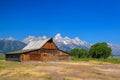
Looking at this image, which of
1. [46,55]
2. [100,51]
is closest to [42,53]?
[46,55]

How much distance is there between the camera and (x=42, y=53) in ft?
294

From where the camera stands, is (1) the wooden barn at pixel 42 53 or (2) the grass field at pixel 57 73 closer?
(2) the grass field at pixel 57 73

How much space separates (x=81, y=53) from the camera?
516 feet

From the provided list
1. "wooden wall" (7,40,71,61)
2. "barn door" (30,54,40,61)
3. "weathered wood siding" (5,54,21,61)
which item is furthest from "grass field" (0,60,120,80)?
"weathered wood siding" (5,54,21,61)

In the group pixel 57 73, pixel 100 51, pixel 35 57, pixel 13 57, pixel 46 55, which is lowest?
pixel 57 73

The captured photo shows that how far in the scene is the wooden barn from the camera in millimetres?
86125

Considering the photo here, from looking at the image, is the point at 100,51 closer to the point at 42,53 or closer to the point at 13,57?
the point at 42,53

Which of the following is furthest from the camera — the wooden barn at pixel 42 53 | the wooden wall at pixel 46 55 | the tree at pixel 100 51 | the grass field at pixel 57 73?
the tree at pixel 100 51

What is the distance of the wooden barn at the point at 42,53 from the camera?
283 feet

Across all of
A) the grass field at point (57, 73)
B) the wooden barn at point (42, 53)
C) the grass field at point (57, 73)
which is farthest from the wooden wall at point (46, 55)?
the grass field at point (57, 73)

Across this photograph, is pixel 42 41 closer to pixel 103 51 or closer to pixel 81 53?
pixel 103 51

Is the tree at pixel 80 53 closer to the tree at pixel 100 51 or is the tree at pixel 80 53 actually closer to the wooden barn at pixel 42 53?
the tree at pixel 100 51

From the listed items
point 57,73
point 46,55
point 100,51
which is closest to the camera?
point 57,73

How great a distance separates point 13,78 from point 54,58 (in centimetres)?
5388
